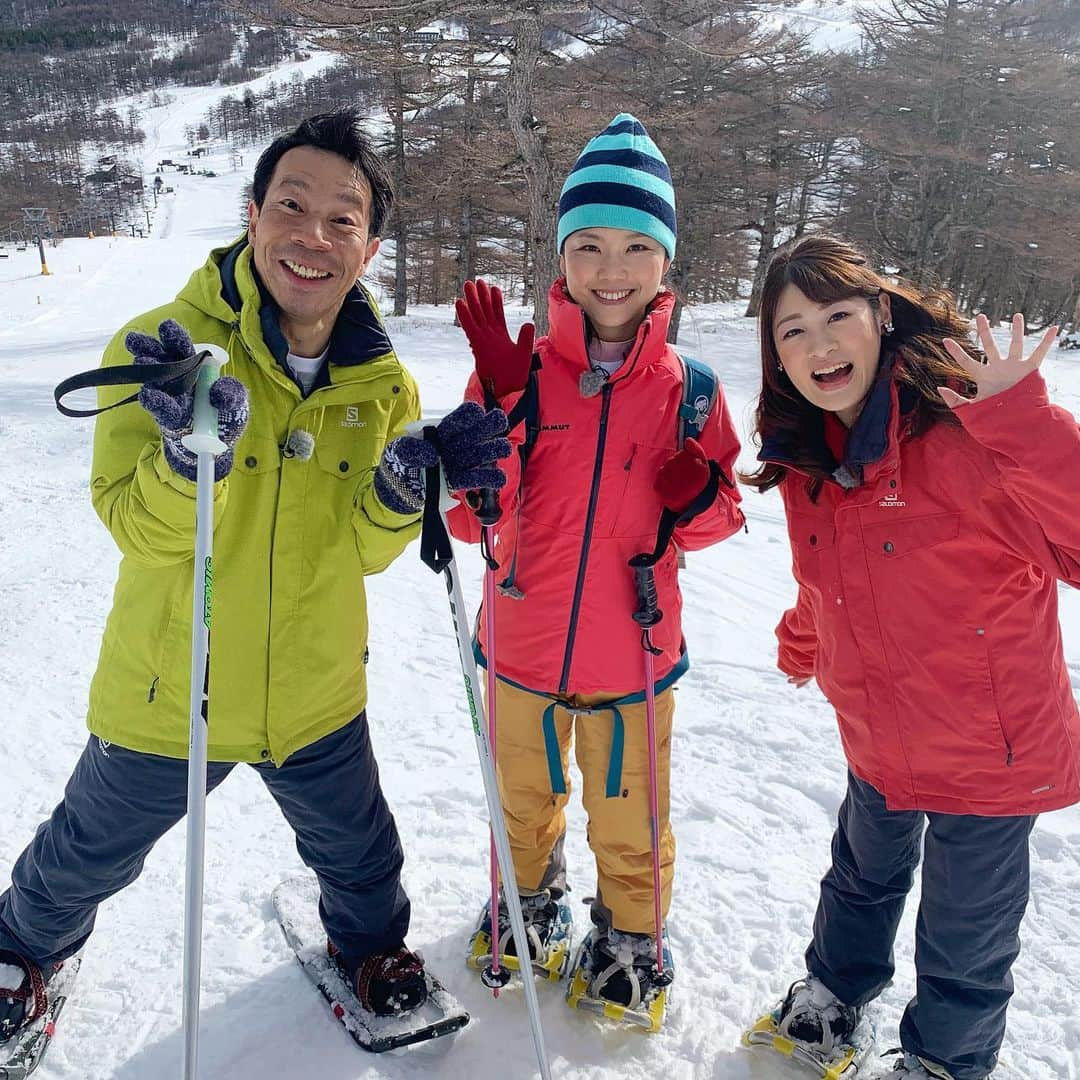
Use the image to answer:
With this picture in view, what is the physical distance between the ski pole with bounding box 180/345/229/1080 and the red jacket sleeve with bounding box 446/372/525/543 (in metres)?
0.60

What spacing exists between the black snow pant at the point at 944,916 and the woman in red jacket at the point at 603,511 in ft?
1.69

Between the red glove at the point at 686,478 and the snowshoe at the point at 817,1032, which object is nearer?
the red glove at the point at 686,478

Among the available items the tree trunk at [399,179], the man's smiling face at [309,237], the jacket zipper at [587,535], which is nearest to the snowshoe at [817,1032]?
the jacket zipper at [587,535]

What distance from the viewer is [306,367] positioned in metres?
1.75

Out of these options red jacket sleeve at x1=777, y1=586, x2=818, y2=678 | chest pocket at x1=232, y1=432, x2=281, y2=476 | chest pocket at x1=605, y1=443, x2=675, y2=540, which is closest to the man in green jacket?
chest pocket at x1=232, y1=432, x2=281, y2=476

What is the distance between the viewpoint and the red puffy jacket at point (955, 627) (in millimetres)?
1575

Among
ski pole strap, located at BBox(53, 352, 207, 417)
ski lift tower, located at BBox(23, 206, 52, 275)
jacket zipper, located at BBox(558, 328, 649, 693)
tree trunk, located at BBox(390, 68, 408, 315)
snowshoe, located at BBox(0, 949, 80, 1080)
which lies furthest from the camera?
ski lift tower, located at BBox(23, 206, 52, 275)

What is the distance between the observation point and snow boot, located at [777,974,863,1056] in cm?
197

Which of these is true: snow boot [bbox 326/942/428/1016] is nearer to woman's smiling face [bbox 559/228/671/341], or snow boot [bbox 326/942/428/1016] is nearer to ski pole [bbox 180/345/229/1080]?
ski pole [bbox 180/345/229/1080]

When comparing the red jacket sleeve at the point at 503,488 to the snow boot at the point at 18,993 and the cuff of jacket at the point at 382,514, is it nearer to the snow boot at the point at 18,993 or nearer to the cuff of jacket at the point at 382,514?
the cuff of jacket at the point at 382,514

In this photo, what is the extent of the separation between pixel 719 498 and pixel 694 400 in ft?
0.89

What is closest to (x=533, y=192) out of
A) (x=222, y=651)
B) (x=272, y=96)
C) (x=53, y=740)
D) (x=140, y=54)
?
(x=53, y=740)

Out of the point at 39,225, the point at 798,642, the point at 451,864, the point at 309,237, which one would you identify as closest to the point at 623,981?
the point at 451,864

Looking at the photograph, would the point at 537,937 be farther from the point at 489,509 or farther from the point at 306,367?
the point at 306,367
